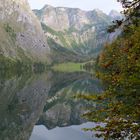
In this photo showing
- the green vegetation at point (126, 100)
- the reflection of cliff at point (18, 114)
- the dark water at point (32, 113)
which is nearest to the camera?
the green vegetation at point (126, 100)

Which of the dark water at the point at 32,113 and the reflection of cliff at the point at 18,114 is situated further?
the dark water at the point at 32,113

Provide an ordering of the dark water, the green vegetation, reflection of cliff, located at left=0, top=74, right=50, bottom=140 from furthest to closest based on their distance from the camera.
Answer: the dark water < reflection of cliff, located at left=0, top=74, right=50, bottom=140 < the green vegetation

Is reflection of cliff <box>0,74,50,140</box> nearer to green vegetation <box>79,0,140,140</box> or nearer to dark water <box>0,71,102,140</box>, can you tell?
dark water <box>0,71,102,140</box>

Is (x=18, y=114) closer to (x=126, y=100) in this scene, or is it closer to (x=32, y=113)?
(x=32, y=113)

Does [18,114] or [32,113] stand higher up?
[18,114]

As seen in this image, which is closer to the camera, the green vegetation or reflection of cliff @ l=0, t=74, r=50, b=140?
the green vegetation

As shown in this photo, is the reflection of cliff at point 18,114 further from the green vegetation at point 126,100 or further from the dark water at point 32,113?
the green vegetation at point 126,100

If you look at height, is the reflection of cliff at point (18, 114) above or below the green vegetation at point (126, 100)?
below

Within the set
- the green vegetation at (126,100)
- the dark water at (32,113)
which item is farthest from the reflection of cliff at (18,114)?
the green vegetation at (126,100)

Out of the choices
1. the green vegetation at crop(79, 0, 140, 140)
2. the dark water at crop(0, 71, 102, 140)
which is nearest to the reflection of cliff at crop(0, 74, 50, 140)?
the dark water at crop(0, 71, 102, 140)

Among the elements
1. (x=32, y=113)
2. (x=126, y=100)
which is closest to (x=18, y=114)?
(x=32, y=113)

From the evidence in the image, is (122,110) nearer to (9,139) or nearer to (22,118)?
(9,139)

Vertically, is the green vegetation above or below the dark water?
above

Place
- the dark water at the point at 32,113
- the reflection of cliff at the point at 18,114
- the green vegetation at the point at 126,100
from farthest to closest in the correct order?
the dark water at the point at 32,113
the reflection of cliff at the point at 18,114
the green vegetation at the point at 126,100
